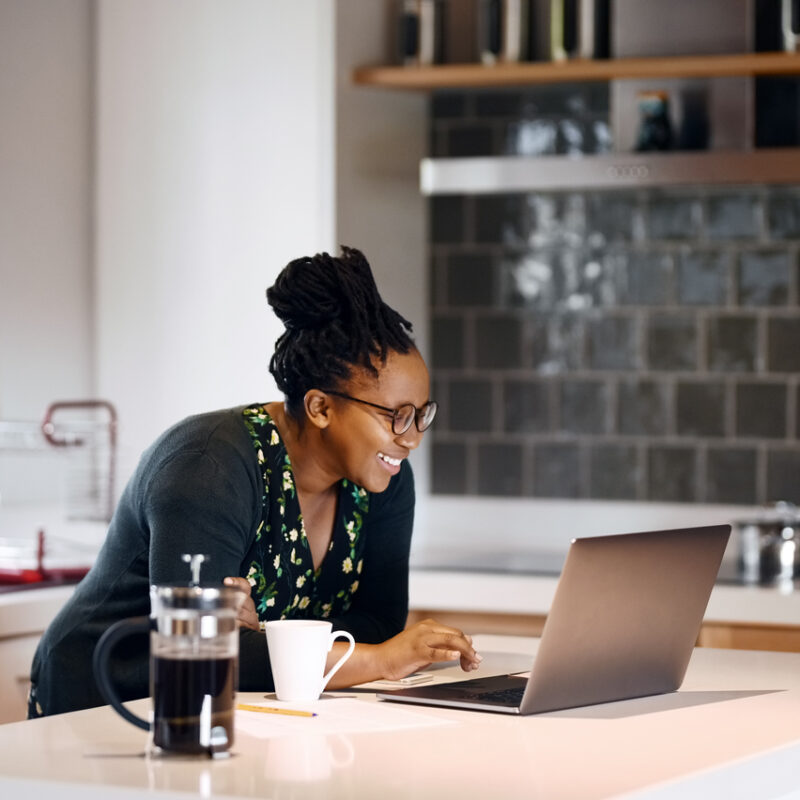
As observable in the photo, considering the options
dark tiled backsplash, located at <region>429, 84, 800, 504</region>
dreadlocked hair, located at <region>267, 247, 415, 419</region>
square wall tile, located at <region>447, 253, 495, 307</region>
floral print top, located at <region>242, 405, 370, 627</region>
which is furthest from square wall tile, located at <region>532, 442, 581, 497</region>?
dreadlocked hair, located at <region>267, 247, 415, 419</region>

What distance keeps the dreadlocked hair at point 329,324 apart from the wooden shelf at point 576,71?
1.67m

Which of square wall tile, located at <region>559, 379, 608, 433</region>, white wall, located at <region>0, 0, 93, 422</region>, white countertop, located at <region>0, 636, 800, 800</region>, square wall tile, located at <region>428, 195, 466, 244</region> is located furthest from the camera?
square wall tile, located at <region>428, 195, 466, 244</region>

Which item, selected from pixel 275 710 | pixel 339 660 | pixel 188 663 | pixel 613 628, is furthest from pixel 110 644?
pixel 613 628

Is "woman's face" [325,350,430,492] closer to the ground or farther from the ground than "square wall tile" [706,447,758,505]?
farther from the ground

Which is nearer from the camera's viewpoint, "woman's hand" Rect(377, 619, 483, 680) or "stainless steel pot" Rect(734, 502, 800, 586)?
"woman's hand" Rect(377, 619, 483, 680)

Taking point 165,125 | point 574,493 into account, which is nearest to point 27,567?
point 165,125

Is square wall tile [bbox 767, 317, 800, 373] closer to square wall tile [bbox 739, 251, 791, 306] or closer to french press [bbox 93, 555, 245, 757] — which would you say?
square wall tile [bbox 739, 251, 791, 306]

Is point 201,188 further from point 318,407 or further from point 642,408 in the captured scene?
point 318,407

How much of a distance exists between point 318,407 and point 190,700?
2.34 ft

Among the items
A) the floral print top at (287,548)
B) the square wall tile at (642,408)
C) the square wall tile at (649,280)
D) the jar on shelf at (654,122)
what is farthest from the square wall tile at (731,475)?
the floral print top at (287,548)

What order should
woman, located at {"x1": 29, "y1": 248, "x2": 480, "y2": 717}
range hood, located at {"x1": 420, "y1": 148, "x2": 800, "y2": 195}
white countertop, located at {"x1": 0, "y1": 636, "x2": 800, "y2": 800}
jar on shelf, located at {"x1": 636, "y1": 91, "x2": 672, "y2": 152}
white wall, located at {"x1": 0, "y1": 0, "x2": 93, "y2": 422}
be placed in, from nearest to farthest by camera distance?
white countertop, located at {"x1": 0, "y1": 636, "x2": 800, "y2": 800} < woman, located at {"x1": 29, "y1": 248, "x2": 480, "y2": 717} < range hood, located at {"x1": 420, "y1": 148, "x2": 800, "y2": 195} < jar on shelf, located at {"x1": 636, "y1": 91, "x2": 672, "y2": 152} < white wall, located at {"x1": 0, "y1": 0, "x2": 93, "y2": 422}

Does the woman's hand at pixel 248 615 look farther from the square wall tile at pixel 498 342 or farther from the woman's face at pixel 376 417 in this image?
the square wall tile at pixel 498 342

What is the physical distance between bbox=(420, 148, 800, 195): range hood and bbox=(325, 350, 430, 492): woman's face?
5.36 ft

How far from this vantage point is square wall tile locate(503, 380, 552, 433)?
13.3 feet
